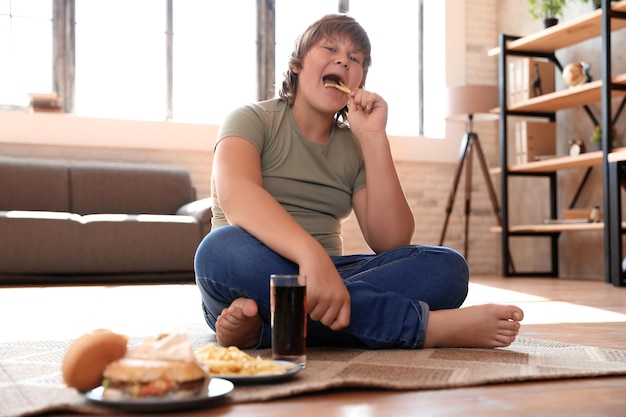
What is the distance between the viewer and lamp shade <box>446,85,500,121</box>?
5719 millimetres

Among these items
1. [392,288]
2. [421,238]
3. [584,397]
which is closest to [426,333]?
[392,288]

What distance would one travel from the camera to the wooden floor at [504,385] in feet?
3.51

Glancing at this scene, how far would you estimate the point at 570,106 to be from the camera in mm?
5492

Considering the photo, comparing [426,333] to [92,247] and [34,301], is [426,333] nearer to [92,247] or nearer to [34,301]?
[34,301]

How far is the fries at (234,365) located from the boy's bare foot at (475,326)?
0.47 metres

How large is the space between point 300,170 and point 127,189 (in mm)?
3682

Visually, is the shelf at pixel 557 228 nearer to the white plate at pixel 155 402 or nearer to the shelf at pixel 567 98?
the shelf at pixel 567 98

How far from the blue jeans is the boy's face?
0.36 meters

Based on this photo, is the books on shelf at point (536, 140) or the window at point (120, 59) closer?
the books on shelf at point (536, 140)

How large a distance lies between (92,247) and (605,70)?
3.05 metres

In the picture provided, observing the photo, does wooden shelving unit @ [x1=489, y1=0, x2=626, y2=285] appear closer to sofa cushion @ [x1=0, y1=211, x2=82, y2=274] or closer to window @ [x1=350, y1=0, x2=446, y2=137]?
window @ [x1=350, y1=0, x2=446, y2=137]

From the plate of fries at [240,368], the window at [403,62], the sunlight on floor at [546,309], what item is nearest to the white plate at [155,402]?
the plate of fries at [240,368]

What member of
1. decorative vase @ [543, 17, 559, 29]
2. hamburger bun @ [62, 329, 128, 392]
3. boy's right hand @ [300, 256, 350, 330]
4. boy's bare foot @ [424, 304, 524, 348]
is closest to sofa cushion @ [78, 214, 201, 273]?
decorative vase @ [543, 17, 559, 29]

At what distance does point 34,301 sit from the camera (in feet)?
11.0
